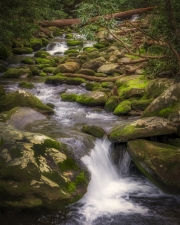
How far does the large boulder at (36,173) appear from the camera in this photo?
19.7 feet

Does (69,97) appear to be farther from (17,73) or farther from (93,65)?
(17,73)

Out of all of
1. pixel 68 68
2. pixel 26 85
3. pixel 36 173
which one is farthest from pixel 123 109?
pixel 68 68

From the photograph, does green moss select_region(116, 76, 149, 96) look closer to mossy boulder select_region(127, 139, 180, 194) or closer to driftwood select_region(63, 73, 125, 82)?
driftwood select_region(63, 73, 125, 82)

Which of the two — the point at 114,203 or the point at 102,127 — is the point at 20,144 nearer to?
the point at 114,203

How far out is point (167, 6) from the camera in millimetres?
8398

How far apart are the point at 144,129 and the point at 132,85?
5332 millimetres

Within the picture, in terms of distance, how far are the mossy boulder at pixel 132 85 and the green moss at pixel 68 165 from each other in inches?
226

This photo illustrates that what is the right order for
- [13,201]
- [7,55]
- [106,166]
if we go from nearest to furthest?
[13,201]
[106,166]
[7,55]

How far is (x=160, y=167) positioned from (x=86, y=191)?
1.80 m

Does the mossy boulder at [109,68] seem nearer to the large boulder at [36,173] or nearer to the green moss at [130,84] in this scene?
the green moss at [130,84]

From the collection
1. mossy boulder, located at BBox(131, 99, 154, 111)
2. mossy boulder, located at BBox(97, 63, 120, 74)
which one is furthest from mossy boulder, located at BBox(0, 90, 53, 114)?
mossy boulder, located at BBox(97, 63, 120, 74)

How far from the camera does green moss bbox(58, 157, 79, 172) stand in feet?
21.9

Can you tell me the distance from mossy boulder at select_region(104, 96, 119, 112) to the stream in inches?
28.1

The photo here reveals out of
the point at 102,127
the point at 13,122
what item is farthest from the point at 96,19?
the point at 13,122
